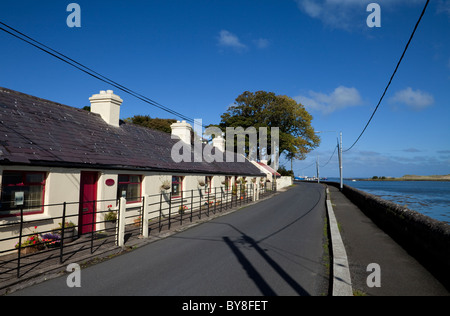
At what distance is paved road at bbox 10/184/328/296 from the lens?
17.6ft

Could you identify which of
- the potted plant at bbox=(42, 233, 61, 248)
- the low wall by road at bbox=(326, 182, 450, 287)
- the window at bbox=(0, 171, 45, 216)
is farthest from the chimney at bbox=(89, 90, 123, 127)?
the low wall by road at bbox=(326, 182, 450, 287)

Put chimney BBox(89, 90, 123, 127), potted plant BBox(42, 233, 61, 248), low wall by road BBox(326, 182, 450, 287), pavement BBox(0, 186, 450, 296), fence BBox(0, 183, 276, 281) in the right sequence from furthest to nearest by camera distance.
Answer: chimney BBox(89, 90, 123, 127) < potted plant BBox(42, 233, 61, 248) < fence BBox(0, 183, 276, 281) < low wall by road BBox(326, 182, 450, 287) < pavement BBox(0, 186, 450, 296)

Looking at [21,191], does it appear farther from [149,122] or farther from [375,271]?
[149,122]

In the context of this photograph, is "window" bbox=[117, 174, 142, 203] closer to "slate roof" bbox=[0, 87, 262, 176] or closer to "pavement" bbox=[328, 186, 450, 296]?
"slate roof" bbox=[0, 87, 262, 176]

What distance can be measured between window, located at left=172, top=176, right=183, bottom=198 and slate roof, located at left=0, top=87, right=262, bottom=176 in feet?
2.26

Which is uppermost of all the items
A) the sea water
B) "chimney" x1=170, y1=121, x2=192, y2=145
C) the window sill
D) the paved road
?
"chimney" x1=170, y1=121, x2=192, y2=145

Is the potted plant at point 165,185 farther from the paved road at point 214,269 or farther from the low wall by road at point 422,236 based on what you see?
the low wall by road at point 422,236

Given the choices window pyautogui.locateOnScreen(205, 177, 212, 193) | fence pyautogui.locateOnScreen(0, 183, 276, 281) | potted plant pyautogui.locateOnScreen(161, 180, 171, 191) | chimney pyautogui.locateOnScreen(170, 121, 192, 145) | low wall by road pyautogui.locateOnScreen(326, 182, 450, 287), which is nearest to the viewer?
low wall by road pyautogui.locateOnScreen(326, 182, 450, 287)

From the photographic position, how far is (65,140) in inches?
414

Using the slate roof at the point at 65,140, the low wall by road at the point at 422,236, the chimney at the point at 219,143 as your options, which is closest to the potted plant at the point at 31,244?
the slate roof at the point at 65,140

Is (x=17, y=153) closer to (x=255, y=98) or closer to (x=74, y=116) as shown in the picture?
(x=74, y=116)

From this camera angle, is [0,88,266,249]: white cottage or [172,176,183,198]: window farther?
[172,176,183,198]: window
